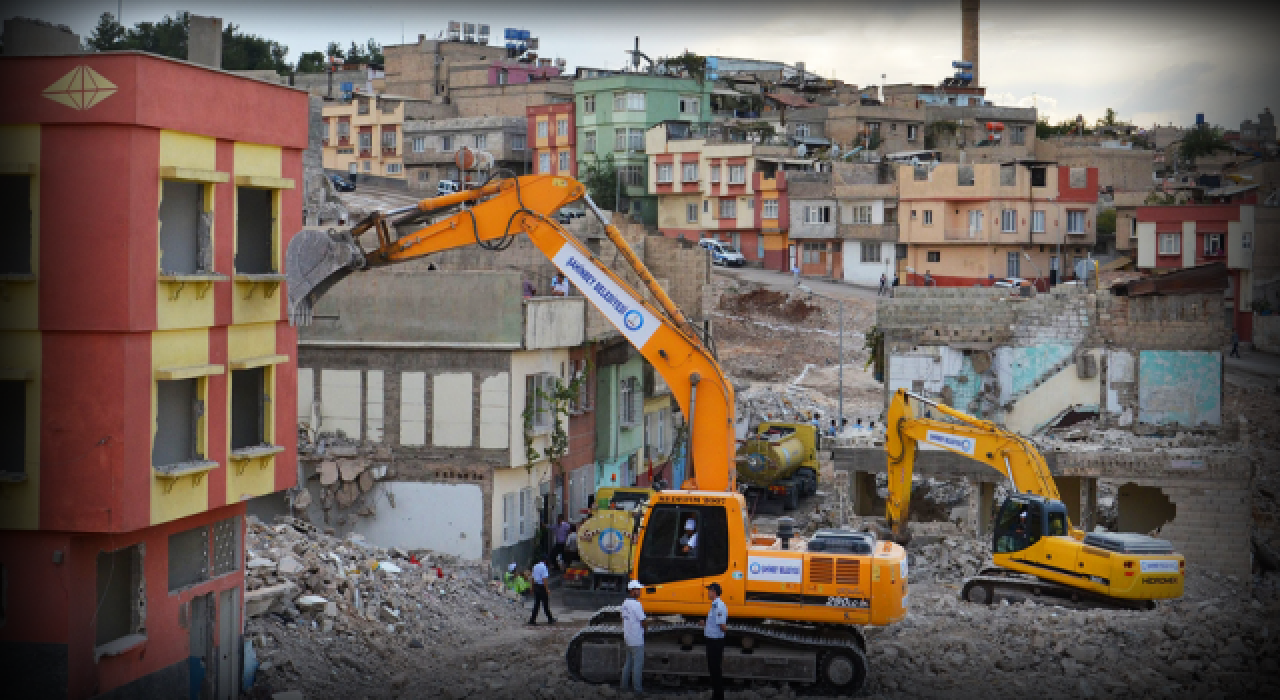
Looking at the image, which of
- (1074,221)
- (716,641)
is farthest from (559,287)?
(1074,221)

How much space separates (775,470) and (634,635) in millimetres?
23005

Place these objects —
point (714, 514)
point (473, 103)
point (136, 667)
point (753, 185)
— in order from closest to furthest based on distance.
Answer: point (136, 667) < point (714, 514) < point (753, 185) < point (473, 103)

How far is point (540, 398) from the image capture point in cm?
3122

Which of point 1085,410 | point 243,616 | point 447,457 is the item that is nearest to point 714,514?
point 243,616

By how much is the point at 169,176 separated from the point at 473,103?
79.0m

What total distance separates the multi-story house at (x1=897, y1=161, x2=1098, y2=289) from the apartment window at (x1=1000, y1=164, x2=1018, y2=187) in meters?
0.05

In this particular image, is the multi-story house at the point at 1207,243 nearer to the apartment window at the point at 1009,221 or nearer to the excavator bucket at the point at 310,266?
the apartment window at the point at 1009,221

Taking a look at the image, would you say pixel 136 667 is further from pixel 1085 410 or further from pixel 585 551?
pixel 1085 410

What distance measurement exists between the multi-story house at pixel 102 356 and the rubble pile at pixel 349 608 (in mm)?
2622

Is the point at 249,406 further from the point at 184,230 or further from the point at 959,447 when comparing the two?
the point at 959,447

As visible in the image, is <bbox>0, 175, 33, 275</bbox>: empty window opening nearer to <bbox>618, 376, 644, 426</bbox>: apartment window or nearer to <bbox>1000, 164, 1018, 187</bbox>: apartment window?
<bbox>618, 376, 644, 426</bbox>: apartment window

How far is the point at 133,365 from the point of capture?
16.2 metres

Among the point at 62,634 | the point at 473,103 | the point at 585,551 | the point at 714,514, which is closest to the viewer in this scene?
the point at 62,634

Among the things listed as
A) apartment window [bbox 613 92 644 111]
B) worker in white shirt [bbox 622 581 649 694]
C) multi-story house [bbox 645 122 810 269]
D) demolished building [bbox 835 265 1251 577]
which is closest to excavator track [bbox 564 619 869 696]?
worker in white shirt [bbox 622 581 649 694]
